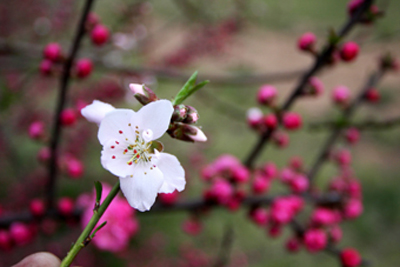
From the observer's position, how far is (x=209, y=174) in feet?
2.55

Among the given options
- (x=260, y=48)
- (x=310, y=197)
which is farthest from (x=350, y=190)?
(x=260, y=48)

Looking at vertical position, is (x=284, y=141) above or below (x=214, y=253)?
above

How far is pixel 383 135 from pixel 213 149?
37.7 inches

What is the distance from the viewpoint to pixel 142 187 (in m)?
0.32

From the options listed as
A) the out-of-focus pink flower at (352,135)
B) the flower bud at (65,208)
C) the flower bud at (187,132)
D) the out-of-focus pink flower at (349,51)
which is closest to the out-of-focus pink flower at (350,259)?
the out-of-focus pink flower at (352,135)

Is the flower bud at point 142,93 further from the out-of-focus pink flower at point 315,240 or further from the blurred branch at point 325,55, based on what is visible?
the out-of-focus pink flower at point 315,240

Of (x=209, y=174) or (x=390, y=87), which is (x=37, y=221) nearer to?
(x=209, y=174)

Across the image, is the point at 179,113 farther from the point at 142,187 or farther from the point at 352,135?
the point at 352,135

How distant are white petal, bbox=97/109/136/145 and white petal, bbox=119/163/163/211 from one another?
0.05 meters

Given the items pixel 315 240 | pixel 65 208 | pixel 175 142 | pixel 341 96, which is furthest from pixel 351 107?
pixel 175 142

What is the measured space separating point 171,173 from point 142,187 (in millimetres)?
36

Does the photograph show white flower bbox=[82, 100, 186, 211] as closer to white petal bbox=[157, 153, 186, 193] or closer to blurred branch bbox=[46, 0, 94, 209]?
white petal bbox=[157, 153, 186, 193]

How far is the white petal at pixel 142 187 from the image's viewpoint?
0.31 meters

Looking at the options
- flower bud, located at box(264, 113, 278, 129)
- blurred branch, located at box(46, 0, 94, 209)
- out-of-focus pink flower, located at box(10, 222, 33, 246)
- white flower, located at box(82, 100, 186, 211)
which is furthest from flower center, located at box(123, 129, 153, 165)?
out-of-focus pink flower, located at box(10, 222, 33, 246)
